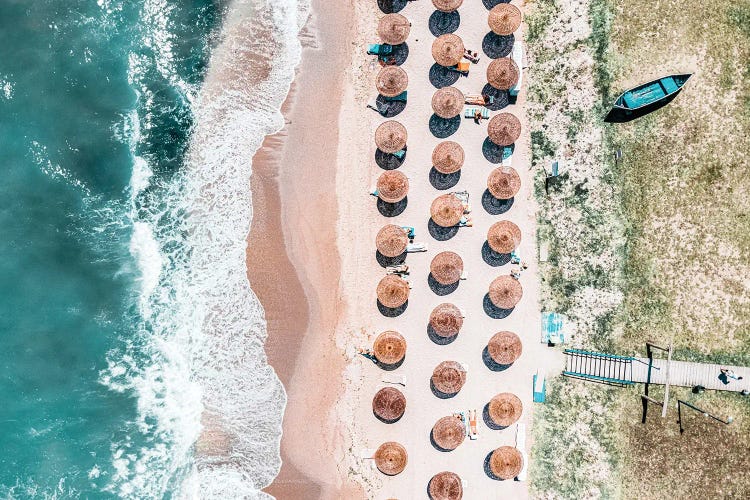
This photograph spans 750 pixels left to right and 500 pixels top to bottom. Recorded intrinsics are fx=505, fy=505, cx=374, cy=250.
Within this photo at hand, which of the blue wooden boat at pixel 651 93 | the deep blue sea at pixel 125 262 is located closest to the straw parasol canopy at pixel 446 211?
the blue wooden boat at pixel 651 93

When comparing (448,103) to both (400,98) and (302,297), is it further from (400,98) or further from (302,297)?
(302,297)

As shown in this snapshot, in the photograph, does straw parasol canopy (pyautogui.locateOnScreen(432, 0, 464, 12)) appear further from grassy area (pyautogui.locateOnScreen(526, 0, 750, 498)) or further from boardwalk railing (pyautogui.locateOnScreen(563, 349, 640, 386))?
boardwalk railing (pyautogui.locateOnScreen(563, 349, 640, 386))

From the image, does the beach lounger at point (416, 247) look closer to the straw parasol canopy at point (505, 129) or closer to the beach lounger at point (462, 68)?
the straw parasol canopy at point (505, 129)

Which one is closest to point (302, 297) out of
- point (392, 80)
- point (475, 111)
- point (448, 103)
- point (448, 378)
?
point (448, 378)

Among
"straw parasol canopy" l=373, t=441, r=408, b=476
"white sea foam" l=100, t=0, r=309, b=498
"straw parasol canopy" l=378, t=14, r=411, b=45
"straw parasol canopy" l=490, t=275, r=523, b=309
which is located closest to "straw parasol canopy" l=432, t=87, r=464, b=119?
"straw parasol canopy" l=378, t=14, r=411, b=45

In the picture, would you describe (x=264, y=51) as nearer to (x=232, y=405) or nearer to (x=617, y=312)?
(x=232, y=405)

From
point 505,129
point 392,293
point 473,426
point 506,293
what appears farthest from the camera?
point 473,426
